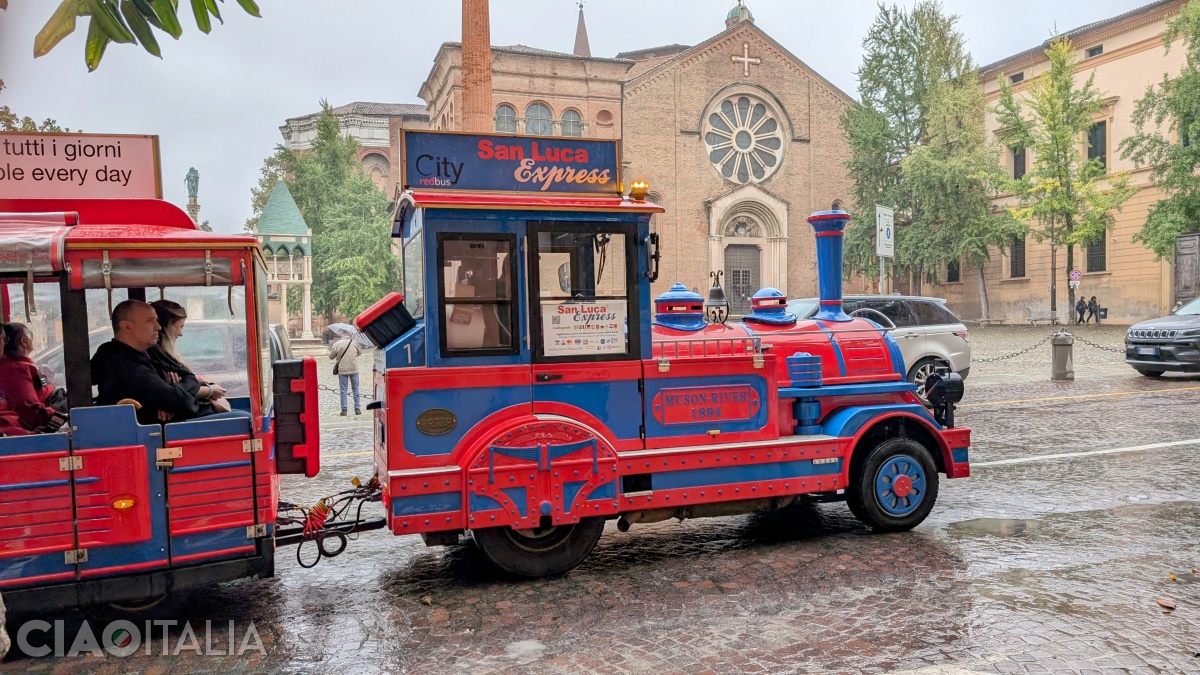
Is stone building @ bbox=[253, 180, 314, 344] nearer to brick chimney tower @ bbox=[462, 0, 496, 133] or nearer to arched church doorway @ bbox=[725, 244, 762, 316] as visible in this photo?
brick chimney tower @ bbox=[462, 0, 496, 133]

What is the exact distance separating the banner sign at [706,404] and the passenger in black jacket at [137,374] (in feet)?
10.0

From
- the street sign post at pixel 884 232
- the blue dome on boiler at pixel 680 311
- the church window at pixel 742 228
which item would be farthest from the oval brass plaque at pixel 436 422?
the church window at pixel 742 228

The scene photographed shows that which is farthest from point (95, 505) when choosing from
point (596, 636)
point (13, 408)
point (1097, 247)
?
point (1097, 247)

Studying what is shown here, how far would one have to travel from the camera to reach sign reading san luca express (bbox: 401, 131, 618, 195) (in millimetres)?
5254

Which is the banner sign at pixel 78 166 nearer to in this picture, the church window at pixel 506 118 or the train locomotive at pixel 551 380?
the train locomotive at pixel 551 380

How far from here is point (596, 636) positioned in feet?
14.7

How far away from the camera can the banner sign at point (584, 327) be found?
17.8 ft

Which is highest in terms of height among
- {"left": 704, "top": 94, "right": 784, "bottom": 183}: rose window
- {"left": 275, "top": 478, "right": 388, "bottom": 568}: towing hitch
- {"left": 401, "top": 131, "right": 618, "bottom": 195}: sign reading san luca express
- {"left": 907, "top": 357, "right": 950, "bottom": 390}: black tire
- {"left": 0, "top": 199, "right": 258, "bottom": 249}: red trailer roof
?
{"left": 704, "top": 94, "right": 784, "bottom": 183}: rose window

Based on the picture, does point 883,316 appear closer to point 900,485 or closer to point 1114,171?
point 900,485

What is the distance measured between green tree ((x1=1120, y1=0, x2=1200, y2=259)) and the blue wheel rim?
102 feet

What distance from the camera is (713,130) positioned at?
41.4 metres

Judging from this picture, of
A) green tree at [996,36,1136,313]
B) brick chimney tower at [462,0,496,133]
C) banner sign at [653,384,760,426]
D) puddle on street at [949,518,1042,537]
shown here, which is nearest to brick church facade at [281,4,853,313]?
green tree at [996,36,1136,313]

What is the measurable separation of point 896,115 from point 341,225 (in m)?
29.4

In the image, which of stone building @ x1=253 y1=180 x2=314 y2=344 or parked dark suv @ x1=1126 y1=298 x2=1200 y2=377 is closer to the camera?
parked dark suv @ x1=1126 y1=298 x2=1200 y2=377
